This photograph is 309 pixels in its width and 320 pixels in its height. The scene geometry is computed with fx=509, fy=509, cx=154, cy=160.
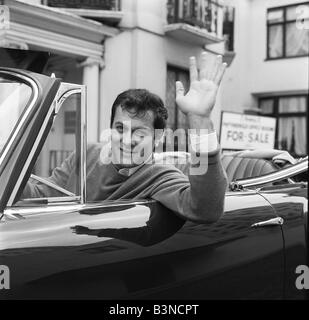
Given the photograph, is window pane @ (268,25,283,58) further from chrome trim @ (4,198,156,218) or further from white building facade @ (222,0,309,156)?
chrome trim @ (4,198,156,218)

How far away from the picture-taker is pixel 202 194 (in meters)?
1.66

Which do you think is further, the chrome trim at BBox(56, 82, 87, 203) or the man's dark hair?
the man's dark hair

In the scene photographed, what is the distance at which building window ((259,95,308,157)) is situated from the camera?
1662 cm

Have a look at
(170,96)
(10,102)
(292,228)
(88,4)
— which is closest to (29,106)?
(10,102)

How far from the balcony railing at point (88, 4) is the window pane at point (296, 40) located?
816 cm

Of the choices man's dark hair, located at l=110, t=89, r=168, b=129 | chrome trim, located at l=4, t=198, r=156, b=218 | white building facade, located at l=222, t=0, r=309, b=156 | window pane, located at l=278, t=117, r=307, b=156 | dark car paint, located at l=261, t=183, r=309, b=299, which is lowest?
dark car paint, located at l=261, t=183, r=309, b=299

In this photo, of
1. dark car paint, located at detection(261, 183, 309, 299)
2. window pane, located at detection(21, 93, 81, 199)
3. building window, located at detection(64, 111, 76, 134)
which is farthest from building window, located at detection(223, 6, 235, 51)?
building window, located at detection(64, 111, 76, 134)

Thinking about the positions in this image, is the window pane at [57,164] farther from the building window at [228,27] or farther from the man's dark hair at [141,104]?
the building window at [228,27]

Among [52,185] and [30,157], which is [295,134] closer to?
[52,185]

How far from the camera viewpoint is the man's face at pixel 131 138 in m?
1.92

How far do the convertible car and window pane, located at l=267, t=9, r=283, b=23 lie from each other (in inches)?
606

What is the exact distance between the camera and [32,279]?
1.37 meters
